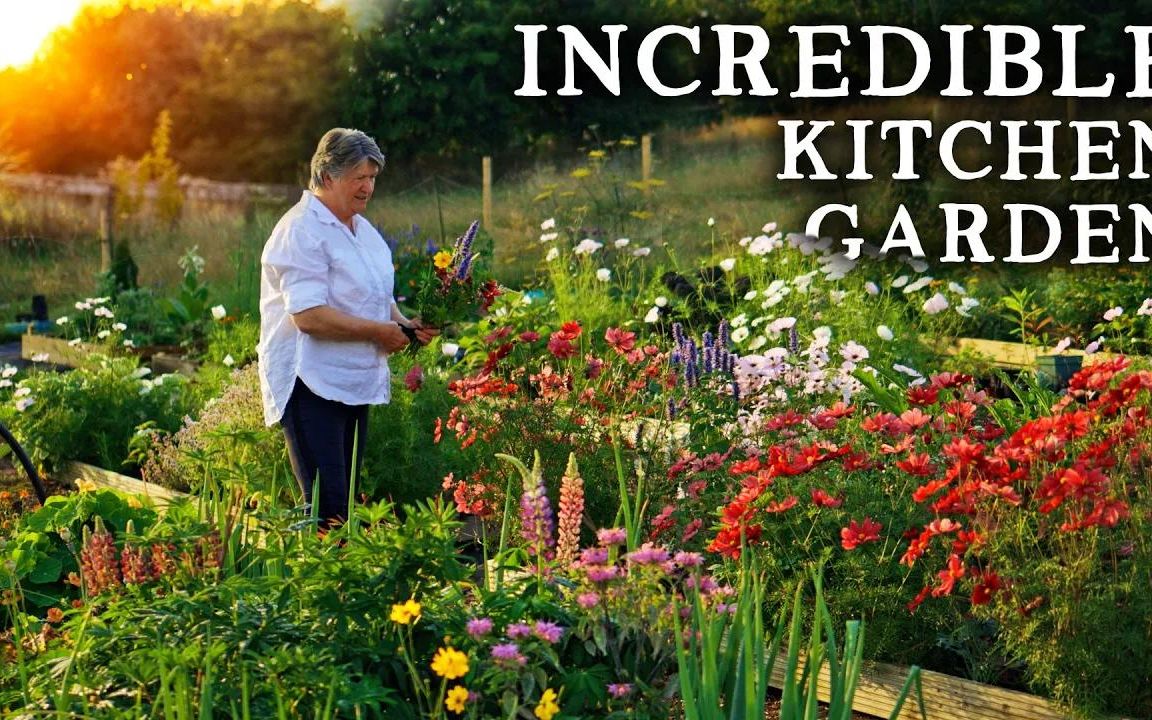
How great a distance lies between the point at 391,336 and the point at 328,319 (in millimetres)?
222

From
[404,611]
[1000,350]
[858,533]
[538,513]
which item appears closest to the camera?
[404,611]

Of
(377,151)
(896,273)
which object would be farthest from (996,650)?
(896,273)

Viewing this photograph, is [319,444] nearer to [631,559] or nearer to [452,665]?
[631,559]

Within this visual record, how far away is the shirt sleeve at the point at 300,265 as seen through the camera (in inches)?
179

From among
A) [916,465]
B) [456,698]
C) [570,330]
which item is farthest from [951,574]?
[570,330]

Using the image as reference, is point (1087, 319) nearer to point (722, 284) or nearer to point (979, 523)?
point (722, 284)

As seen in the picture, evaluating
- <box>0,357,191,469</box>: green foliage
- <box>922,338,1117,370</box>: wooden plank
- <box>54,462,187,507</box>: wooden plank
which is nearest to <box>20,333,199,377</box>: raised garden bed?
<box>0,357,191,469</box>: green foliage

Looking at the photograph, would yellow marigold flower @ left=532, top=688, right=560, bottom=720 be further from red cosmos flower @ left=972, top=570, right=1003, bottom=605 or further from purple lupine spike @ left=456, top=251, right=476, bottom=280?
purple lupine spike @ left=456, top=251, right=476, bottom=280

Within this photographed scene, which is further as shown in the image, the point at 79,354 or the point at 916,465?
the point at 79,354

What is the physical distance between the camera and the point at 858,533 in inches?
145

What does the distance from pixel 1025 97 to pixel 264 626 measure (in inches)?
819

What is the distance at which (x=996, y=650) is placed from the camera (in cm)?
388

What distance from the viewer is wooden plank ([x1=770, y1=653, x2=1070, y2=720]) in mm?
3666

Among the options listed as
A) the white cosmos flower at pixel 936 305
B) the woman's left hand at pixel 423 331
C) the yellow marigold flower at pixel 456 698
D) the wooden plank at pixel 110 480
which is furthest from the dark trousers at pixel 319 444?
the white cosmos flower at pixel 936 305
